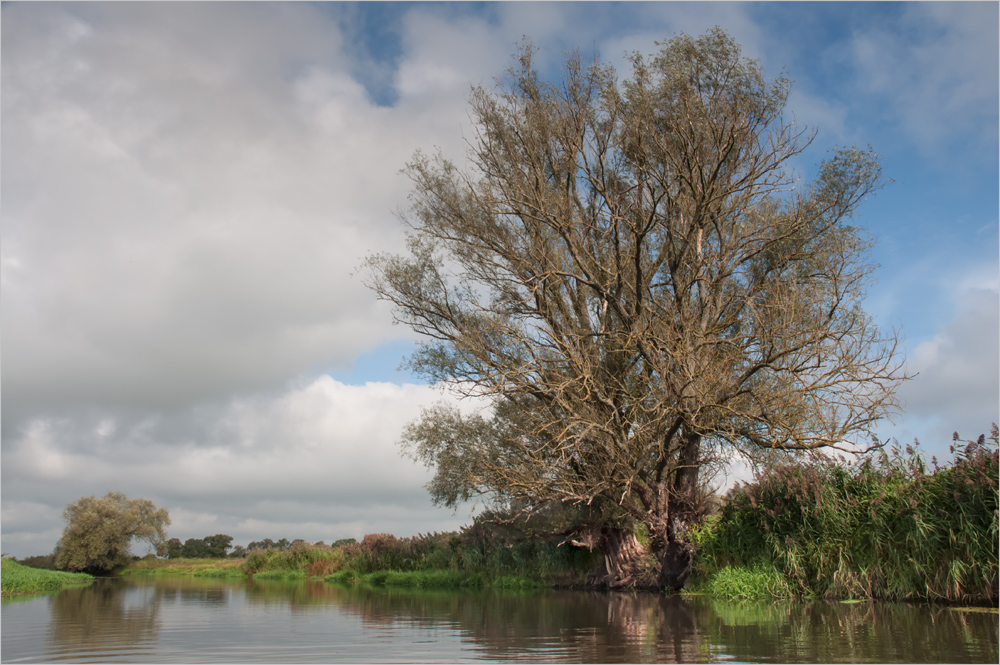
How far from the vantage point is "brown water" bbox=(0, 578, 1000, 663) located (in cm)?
504

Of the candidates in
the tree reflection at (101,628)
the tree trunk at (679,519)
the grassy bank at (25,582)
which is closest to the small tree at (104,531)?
the grassy bank at (25,582)

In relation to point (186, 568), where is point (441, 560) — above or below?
above

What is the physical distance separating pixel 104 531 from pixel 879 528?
105 ft

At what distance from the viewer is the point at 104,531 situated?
98.5ft

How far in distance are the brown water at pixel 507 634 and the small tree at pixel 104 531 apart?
906 inches

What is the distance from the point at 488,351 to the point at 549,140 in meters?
5.96

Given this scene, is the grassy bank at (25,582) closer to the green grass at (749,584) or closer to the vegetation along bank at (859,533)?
the vegetation along bank at (859,533)

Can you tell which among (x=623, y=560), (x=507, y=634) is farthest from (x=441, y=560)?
(x=507, y=634)

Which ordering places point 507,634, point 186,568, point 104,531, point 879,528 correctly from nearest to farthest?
point 507,634 < point 879,528 < point 104,531 < point 186,568

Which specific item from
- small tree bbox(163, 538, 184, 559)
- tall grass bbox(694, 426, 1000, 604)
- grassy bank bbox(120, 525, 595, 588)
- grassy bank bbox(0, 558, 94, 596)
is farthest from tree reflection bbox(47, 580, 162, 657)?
small tree bbox(163, 538, 184, 559)

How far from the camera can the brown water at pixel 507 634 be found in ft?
16.5

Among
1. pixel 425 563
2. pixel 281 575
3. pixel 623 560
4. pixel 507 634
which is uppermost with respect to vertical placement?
pixel 507 634

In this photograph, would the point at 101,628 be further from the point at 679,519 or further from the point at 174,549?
the point at 174,549

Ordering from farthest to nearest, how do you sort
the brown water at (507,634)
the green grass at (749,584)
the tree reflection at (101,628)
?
the green grass at (749,584) < the tree reflection at (101,628) < the brown water at (507,634)
